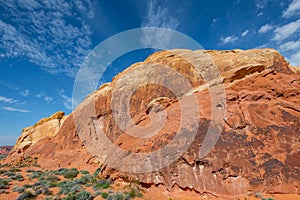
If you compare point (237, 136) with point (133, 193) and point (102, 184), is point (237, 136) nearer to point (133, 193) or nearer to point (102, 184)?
point (133, 193)

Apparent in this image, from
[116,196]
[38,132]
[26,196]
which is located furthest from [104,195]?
[38,132]

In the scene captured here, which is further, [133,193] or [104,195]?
[104,195]

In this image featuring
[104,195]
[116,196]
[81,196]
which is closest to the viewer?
[116,196]

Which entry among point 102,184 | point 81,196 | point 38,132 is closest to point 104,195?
point 81,196

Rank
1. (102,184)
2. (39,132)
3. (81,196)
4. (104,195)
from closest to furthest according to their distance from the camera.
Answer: (104,195) → (81,196) → (102,184) → (39,132)

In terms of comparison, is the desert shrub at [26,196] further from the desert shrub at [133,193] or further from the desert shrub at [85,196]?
the desert shrub at [133,193]

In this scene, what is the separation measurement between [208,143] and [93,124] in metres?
22.5

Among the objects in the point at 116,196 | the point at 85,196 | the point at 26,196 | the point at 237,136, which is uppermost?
the point at 237,136

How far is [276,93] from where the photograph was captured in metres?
12.8

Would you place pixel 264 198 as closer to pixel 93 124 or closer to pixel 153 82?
pixel 153 82

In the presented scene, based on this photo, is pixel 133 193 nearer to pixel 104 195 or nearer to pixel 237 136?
pixel 104 195

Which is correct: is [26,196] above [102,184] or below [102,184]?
below

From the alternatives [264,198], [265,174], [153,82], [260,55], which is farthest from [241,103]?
[153,82]

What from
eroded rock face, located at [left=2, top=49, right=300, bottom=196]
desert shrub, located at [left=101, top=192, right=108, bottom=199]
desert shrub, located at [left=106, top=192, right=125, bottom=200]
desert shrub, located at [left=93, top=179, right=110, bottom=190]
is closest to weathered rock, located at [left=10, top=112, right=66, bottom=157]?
eroded rock face, located at [left=2, top=49, right=300, bottom=196]
